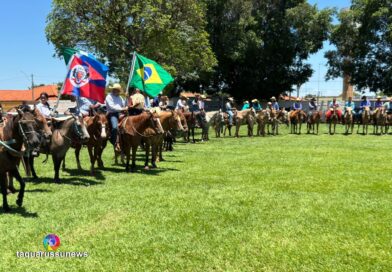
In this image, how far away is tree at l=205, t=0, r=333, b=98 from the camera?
142 feet

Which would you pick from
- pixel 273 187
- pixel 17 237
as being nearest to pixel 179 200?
pixel 273 187

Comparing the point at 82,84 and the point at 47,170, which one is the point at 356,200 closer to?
the point at 82,84

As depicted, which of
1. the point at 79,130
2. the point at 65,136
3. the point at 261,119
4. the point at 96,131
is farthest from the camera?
the point at 261,119

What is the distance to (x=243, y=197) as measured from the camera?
8719 millimetres

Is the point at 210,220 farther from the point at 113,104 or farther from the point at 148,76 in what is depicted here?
the point at 148,76

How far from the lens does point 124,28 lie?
91.2 feet

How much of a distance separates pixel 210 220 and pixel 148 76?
8.63 metres

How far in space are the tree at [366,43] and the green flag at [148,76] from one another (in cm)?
3377

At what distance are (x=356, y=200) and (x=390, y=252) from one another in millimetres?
2856

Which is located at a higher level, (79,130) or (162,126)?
(79,130)

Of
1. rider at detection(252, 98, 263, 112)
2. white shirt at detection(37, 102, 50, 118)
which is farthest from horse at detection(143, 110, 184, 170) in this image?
rider at detection(252, 98, 263, 112)

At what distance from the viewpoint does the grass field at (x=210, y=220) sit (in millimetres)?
5484
